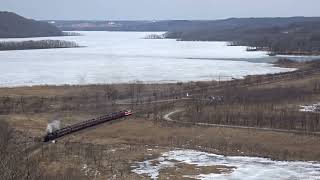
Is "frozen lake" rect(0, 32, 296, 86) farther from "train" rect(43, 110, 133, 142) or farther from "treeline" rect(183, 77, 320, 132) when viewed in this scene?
"train" rect(43, 110, 133, 142)

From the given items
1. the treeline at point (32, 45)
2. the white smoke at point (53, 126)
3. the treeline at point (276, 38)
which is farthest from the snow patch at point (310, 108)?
the treeline at point (32, 45)

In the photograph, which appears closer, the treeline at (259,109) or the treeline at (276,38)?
the treeline at (259,109)

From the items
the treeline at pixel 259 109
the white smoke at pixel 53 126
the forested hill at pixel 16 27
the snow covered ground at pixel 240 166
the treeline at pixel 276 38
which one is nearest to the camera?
the snow covered ground at pixel 240 166

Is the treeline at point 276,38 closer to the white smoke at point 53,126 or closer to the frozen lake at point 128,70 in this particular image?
the frozen lake at point 128,70

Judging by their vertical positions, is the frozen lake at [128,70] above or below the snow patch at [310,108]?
above

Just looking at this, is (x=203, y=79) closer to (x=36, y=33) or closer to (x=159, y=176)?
(x=159, y=176)

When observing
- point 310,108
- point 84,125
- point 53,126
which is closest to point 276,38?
point 310,108

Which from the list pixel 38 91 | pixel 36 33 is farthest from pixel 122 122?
pixel 36 33

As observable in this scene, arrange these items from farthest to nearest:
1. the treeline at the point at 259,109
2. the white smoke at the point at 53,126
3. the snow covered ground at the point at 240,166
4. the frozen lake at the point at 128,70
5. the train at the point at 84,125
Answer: the frozen lake at the point at 128,70 → the treeline at the point at 259,109 → the white smoke at the point at 53,126 → the train at the point at 84,125 → the snow covered ground at the point at 240,166
